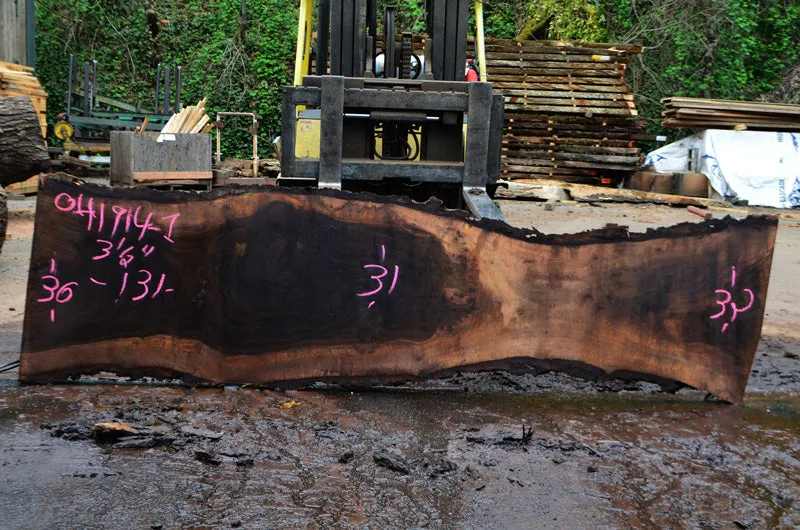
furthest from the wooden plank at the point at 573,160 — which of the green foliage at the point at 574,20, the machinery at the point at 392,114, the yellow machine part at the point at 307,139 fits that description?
the yellow machine part at the point at 307,139

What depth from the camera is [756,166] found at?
17312 mm

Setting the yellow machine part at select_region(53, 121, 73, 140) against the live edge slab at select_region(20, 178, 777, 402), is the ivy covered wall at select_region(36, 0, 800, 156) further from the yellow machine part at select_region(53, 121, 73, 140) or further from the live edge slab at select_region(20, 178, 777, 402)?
the live edge slab at select_region(20, 178, 777, 402)

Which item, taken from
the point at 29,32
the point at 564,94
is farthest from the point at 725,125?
the point at 29,32

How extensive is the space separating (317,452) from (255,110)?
20.0m

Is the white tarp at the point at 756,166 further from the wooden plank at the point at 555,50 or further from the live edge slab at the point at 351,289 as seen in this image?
the live edge slab at the point at 351,289

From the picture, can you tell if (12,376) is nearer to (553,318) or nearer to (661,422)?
(553,318)

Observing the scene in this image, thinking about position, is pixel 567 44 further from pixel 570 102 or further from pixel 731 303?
pixel 731 303

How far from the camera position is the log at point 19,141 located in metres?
9.74

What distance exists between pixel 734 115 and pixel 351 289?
14.7 meters

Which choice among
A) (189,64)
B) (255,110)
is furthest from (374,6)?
(189,64)

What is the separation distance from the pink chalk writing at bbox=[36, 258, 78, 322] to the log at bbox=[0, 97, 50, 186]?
19.1 feet

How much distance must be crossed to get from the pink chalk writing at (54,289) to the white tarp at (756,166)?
15034mm

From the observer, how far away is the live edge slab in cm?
466

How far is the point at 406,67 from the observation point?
7.91 meters
